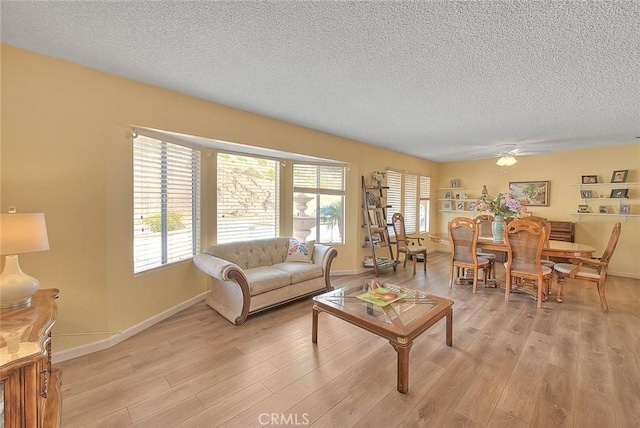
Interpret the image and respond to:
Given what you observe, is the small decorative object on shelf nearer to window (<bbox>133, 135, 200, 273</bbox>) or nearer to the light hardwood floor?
the light hardwood floor

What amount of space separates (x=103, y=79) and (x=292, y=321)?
3.04 meters

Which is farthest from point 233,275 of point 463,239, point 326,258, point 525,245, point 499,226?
point 499,226

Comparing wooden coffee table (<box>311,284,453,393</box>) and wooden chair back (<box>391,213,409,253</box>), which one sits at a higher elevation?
wooden chair back (<box>391,213,409,253</box>)

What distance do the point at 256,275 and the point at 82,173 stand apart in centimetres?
193

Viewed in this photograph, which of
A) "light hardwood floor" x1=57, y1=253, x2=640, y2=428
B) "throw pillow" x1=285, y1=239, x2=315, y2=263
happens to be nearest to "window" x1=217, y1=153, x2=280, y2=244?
"throw pillow" x1=285, y1=239, x2=315, y2=263

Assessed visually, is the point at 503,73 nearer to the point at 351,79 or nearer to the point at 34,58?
the point at 351,79

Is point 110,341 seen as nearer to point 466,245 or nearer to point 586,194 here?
point 466,245

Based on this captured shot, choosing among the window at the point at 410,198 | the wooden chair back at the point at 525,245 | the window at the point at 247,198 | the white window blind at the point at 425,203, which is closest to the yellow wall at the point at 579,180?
the white window blind at the point at 425,203

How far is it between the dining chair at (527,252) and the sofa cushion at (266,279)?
9.97 ft

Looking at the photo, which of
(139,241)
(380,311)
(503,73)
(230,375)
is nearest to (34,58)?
(139,241)

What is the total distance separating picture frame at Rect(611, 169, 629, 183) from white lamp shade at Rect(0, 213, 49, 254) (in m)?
8.07

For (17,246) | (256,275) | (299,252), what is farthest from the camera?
(299,252)

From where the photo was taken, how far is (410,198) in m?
6.43

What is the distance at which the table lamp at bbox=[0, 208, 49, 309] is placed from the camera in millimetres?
1512
